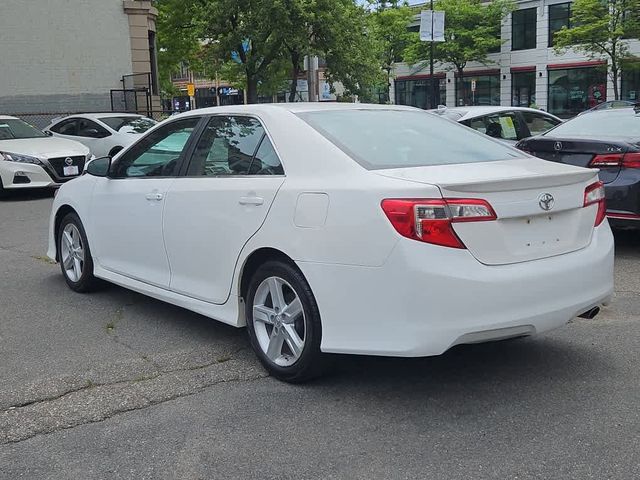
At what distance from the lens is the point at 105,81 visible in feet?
83.2

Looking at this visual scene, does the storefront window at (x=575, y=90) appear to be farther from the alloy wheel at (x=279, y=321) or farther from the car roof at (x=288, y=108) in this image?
the alloy wheel at (x=279, y=321)

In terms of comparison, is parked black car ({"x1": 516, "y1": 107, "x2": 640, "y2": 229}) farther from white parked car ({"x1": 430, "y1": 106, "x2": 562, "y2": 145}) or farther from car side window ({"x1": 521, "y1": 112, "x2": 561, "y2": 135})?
car side window ({"x1": 521, "y1": 112, "x2": 561, "y2": 135})

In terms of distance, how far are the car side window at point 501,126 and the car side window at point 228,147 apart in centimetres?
670

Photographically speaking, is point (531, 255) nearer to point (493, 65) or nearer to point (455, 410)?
point (455, 410)

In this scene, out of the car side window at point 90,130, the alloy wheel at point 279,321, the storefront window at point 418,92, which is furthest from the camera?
the storefront window at point 418,92

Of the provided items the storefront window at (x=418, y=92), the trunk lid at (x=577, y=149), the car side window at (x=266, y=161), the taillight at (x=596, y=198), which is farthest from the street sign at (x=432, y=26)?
the storefront window at (x=418, y=92)

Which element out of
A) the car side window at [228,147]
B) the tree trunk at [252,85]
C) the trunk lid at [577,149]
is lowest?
the trunk lid at [577,149]

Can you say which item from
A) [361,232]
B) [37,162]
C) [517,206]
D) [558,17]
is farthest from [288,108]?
[558,17]

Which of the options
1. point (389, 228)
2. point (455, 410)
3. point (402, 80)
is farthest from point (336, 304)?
point (402, 80)

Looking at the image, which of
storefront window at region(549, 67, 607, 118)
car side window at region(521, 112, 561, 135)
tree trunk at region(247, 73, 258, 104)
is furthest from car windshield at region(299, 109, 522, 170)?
storefront window at region(549, 67, 607, 118)

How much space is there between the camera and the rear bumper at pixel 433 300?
3.43 meters

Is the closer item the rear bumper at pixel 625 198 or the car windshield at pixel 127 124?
the rear bumper at pixel 625 198

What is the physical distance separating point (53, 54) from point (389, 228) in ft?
76.9

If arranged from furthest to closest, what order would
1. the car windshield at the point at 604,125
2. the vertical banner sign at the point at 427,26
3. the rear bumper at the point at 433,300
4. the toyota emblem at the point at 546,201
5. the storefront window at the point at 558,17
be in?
the storefront window at the point at 558,17 → the vertical banner sign at the point at 427,26 → the car windshield at the point at 604,125 → the toyota emblem at the point at 546,201 → the rear bumper at the point at 433,300
